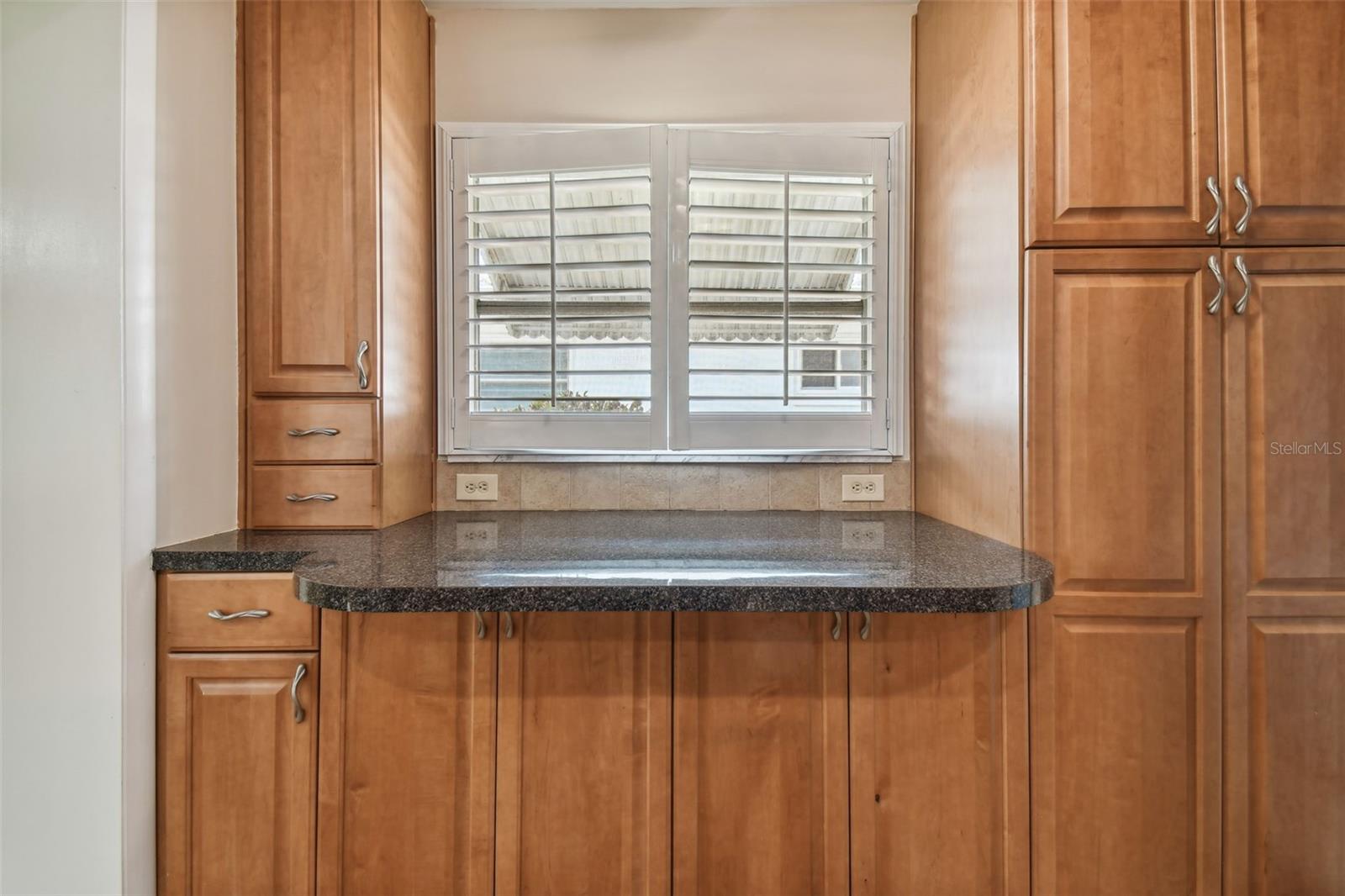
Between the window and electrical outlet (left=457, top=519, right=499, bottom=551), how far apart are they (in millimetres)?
294

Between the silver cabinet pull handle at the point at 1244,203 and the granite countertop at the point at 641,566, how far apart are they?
30.7 inches

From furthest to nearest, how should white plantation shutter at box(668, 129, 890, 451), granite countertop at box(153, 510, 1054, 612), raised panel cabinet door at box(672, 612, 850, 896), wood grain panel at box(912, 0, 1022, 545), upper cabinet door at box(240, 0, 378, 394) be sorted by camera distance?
1. white plantation shutter at box(668, 129, 890, 451)
2. upper cabinet door at box(240, 0, 378, 394)
3. wood grain panel at box(912, 0, 1022, 545)
4. raised panel cabinet door at box(672, 612, 850, 896)
5. granite countertop at box(153, 510, 1054, 612)

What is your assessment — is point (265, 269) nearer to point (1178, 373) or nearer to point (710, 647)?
point (710, 647)

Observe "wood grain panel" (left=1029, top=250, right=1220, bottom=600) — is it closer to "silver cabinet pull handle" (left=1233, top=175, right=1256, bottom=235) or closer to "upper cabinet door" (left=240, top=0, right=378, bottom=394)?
"silver cabinet pull handle" (left=1233, top=175, right=1256, bottom=235)

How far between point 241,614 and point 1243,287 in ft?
7.04

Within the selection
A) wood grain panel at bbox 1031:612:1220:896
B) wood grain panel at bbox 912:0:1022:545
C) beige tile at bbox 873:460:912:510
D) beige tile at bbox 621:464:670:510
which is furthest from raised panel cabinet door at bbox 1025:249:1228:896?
beige tile at bbox 621:464:670:510

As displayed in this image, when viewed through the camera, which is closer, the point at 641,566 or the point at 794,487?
the point at 641,566

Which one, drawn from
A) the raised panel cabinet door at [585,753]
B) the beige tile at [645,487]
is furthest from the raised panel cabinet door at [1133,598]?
the beige tile at [645,487]

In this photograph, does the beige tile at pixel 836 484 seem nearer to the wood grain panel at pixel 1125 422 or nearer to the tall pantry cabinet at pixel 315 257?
the wood grain panel at pixel 1125 422

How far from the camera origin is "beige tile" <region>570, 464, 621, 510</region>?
6.49ft

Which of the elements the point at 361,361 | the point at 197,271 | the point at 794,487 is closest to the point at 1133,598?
the point at 794,487

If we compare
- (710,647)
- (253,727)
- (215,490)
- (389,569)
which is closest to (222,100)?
(215,490)

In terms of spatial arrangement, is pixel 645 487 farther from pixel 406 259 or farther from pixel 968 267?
pixel 968 267

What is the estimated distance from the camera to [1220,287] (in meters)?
1.27
